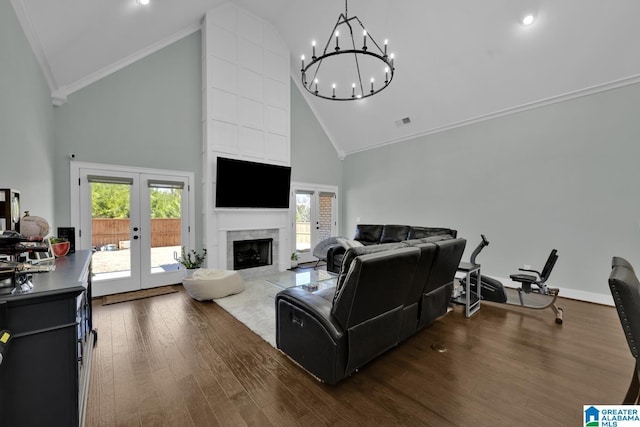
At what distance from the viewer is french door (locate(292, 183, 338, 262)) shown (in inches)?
271

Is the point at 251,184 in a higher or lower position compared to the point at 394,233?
higher

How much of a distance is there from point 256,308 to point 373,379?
2003 mm

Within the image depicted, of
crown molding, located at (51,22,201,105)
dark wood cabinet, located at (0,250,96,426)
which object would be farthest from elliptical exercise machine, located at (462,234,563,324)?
crown molding, located at (51,22,201,105)

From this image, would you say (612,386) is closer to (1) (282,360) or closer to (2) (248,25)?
(1) (282,360)

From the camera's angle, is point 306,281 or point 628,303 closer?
point 628,303

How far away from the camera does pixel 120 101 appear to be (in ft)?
14.2

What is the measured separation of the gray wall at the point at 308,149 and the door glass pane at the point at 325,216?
43 centimetres

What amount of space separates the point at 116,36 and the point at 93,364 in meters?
4.19

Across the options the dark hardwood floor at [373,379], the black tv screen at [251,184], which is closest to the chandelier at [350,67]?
the black tv screen at [251,184]

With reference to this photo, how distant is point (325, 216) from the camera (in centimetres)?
753

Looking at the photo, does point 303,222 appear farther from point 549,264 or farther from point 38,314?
point 38,314

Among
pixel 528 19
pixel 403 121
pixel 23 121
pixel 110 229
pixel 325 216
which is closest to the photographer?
pixel 23 121

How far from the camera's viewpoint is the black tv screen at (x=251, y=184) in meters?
4.97

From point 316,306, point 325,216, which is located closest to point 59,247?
point 316,306
